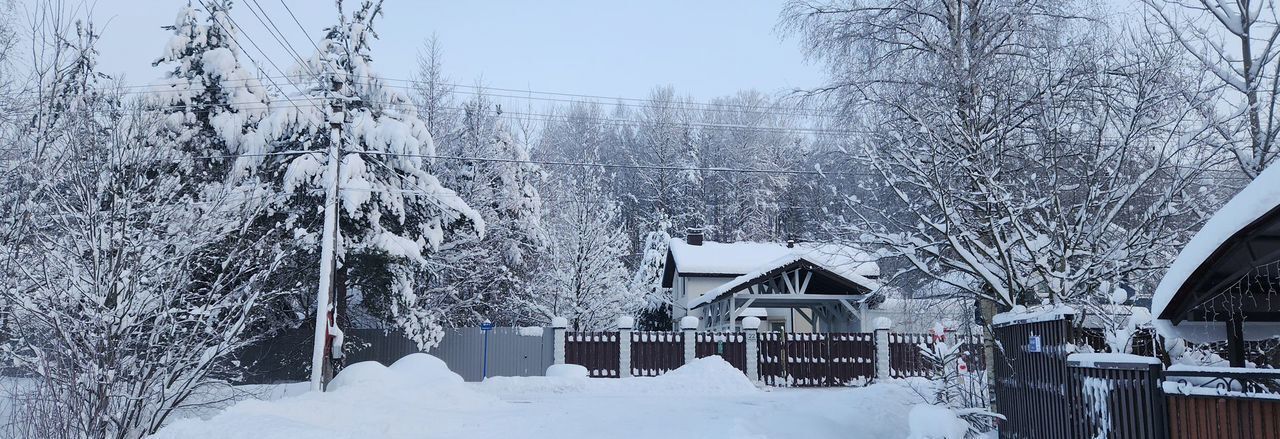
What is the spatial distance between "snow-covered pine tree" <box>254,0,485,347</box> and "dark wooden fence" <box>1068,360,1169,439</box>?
1589 cm

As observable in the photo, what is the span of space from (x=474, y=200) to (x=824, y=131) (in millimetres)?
16649

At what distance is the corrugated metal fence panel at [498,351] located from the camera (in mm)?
23656

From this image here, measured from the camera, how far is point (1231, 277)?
569 cm

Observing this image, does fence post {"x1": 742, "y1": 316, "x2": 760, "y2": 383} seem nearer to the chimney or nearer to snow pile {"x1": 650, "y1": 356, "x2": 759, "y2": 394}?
snow pile {"x1": 650, "y1": 356, "x2": 759, "y2": 394}

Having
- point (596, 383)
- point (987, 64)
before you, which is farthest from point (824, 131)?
point (596, 383)

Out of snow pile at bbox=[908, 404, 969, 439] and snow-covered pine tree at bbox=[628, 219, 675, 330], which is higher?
snow-covered pine tree at bbox=[628, 219, 675, 330]

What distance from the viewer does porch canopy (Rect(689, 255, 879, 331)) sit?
27.6 meters

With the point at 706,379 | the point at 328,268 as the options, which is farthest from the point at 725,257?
the point at 328,268

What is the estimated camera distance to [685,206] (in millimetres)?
48312

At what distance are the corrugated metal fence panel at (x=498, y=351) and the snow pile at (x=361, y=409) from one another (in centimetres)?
730

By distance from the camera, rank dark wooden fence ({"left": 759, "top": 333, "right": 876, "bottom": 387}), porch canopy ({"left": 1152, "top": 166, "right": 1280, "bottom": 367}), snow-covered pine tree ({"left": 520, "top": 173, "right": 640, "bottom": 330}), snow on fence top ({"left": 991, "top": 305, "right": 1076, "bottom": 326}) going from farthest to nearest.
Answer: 1. snow-covered pine tree ({"left": 520, "top": 173, "right": 640, "bottom": 330})
2. dark wooden fence ({"left": 759, "top": 333, "right": 876, "bottom": 387})
3. snow on fence top ({"left": 991, "top": 305, "right": 1076, "bottom": 326})
4. porch canopy ({"left": 1152, "top": 166, "right": 1280, "bottom": 367})

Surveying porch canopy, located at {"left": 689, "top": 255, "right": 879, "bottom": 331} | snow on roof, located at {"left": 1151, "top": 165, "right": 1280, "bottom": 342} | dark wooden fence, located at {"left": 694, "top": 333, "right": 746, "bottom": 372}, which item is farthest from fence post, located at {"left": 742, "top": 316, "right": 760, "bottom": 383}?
snow on roof, located at {"left": 1151, "top": 165, "right": 1280, "bottom": 342}

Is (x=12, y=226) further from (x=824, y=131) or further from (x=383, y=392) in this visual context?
(x=824, y=131)

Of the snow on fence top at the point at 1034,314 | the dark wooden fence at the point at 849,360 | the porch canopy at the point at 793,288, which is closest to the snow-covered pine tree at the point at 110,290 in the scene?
the snow on fence top at the point at 1034,314
